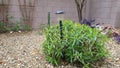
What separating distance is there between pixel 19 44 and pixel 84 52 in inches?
56.8

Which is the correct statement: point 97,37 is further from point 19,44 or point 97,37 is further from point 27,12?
point 27,12

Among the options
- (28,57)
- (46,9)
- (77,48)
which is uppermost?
(46,9)

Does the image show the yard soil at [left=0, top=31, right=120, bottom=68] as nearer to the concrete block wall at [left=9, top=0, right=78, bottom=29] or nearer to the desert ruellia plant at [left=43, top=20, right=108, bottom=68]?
the desert ruellia plant at [left=43, top=20, right=108, bottom=68]

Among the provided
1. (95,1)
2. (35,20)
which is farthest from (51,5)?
(95,1)

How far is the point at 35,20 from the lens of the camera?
5.51 m

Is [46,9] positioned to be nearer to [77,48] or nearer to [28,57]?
[28,57]

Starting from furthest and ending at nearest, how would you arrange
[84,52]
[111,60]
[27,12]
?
1. [27,12]
2. [111,60]
3. [84,52]

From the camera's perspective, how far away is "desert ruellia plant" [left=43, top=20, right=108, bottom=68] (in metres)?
2.64

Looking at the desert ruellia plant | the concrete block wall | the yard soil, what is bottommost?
the yard soil

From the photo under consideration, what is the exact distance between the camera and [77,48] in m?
2.67

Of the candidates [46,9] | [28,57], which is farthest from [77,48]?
[46,9]

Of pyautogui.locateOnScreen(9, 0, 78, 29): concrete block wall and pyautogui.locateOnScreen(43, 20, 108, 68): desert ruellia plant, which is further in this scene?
pyautogui.locateOnScreen(9, 0, 78, 29): concrete block wall

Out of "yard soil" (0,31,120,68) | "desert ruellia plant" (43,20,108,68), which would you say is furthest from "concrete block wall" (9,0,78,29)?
Result: "desert ruellia plant" (43,20,108,68)

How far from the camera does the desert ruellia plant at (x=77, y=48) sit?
2641mm
